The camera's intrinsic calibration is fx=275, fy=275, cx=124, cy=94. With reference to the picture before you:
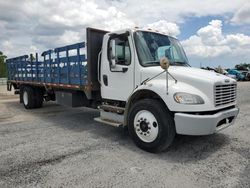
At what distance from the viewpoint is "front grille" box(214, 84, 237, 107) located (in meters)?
5.10

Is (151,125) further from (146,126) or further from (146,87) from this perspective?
(146,87)

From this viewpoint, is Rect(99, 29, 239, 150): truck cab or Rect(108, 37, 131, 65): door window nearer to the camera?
Rect(99, 29, 239, 150): truck cab

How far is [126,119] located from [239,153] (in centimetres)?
233

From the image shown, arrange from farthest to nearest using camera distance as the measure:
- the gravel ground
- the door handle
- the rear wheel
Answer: the rear wheel → the door handle → the gravel ground

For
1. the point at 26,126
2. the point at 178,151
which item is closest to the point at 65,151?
the point at 178,151

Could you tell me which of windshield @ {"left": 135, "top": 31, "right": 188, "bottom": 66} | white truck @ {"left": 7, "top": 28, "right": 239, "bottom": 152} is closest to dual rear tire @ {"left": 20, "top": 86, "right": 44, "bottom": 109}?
white truck @ {"left": 7, "top": 28, "right": 239, "bottom": 152}

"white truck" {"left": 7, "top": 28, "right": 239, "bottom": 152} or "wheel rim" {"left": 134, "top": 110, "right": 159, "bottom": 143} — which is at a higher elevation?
"white truck" {"left": 7, "top": 28, "right": 239, "bottom": 152}

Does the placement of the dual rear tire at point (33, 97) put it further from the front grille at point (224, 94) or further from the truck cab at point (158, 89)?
the front grille at point (224, 94)

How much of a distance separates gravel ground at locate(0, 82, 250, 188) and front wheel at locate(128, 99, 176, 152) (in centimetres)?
21

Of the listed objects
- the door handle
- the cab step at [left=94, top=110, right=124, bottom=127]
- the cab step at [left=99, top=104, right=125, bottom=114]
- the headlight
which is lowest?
the cab step at [left=94, top=110, right=124, bottom=127]

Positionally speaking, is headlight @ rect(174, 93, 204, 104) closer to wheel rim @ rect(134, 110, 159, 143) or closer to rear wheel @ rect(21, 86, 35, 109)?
wheel rim @ rect(134, 110, 159, 143)

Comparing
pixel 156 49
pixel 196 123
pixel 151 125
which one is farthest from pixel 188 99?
pixel 156 49

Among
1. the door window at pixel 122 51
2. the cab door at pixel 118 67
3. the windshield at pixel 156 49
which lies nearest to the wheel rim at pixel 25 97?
the cab door at pixel 118 67

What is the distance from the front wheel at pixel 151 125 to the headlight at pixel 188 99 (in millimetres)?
368
